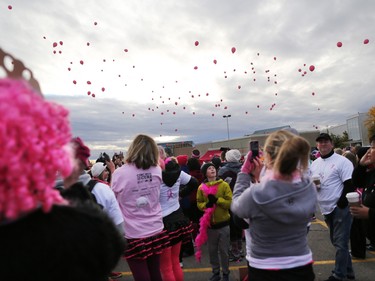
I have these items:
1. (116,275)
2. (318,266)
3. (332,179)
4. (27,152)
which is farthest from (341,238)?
(27,152)

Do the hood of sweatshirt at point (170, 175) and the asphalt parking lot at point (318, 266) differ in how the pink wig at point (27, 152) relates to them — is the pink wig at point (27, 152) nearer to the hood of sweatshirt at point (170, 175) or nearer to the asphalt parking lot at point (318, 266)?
the hood of sweatshirt at point (170, 175)

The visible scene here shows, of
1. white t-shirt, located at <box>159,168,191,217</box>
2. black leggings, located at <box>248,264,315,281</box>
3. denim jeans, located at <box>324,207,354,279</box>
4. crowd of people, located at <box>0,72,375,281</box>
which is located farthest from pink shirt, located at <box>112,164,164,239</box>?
denim jeans, located at <box>324,207,354,279</box>

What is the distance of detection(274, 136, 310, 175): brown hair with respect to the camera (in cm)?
220

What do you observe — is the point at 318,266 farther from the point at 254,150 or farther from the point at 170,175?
the point at 254,150

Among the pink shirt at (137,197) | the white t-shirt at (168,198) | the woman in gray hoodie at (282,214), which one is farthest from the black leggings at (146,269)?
the woman in gray hoodie at (282,214)

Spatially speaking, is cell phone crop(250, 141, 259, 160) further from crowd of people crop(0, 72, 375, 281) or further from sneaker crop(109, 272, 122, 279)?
sneaker crop(109, 272, 122, 279)

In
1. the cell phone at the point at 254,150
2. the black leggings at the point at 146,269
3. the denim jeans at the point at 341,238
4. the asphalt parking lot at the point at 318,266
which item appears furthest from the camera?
the asphalt parking lot at the point at 318,266

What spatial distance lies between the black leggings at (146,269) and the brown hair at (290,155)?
1.83 metres

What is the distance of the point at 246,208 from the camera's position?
227 centimetres

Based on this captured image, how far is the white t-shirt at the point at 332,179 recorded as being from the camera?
462cm

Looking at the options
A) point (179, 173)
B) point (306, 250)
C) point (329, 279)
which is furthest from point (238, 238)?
point (306, 250)

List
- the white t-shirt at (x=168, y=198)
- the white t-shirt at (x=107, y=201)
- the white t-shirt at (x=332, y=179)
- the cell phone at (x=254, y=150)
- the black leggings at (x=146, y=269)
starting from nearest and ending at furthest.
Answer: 1. the cell phone at (x=254, y=150)
2. the white t-shirt at (x=107, y=201)
3. the black leggings at (x=146, y=269)
4. the white t-shirt at (x=168, y=198)
5. the white t-shirt at (x=332, y=179)

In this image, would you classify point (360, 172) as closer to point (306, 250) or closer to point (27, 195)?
point (306, 250)

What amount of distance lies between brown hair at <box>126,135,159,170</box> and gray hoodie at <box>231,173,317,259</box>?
1.27 metres
